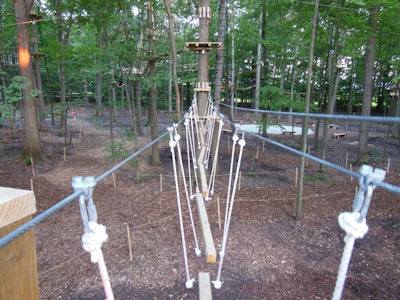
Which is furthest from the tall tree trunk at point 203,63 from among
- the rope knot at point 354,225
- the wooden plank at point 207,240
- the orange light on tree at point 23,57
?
the rope knot at point 354,225

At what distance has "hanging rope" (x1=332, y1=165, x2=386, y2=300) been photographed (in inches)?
19.8

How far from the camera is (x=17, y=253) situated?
1.53 feet

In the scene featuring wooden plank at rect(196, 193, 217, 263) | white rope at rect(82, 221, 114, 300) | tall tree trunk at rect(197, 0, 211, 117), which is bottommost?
wooden plank at rect(196, 193, 217, 263)

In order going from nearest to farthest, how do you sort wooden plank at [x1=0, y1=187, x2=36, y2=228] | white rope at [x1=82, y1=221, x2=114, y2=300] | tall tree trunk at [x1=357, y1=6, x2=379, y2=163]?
wooden plank at [x1=0, y1=187, x2=36, y2=228]
white rope at [x1=82, y1=221, x2=114, y2=300]
tall tree trunk at [x1=357, y1=6, x2=379, y2=163]

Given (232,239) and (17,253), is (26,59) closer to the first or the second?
Result: (232,239)

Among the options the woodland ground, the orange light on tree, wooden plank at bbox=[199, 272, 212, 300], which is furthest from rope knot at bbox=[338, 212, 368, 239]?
the orange light on tree

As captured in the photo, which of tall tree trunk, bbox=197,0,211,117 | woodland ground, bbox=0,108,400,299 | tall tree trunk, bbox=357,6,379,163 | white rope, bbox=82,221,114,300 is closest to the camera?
white rope, bbox=82,221,114,300

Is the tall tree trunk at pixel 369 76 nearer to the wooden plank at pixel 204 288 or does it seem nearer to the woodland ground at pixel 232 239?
the woodland ground at pixel 232 239

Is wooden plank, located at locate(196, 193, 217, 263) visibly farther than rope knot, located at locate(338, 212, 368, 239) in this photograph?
Yes

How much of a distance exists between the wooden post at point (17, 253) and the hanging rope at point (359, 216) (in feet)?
1.92

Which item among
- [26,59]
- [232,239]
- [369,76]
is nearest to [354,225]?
[232,239]

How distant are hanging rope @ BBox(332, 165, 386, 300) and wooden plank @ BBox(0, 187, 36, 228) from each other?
0.59 meters

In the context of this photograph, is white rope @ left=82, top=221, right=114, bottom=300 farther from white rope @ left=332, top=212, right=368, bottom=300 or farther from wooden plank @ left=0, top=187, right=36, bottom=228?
white rope @ left=332, top=212, right=368, bottom=300

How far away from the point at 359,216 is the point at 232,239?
322 centimetres
